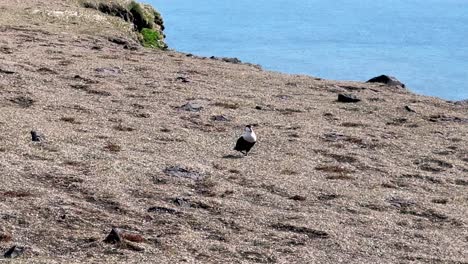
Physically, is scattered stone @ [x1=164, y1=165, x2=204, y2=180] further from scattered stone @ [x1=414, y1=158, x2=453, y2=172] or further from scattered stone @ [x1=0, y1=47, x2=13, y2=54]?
scattered stone @ [x1=0, y1=47, x2=13, y2=54]

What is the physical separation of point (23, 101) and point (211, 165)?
9875mm

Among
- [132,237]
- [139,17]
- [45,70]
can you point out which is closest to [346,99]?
[45,70]

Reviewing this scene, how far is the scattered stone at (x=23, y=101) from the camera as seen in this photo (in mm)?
36281

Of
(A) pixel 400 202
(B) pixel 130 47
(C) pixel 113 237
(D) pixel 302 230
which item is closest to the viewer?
(C) pixel 113 237

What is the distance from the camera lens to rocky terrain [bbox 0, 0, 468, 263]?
74.9 ft

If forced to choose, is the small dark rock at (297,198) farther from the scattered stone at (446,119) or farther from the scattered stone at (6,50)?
the scattered stone at (6,50)

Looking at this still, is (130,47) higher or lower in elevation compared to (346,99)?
higher

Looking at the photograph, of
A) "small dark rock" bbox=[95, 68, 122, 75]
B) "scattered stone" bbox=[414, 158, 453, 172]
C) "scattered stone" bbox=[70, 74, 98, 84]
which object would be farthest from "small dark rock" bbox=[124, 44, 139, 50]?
"scattered stone" bbox=[414, 158, 453, 172]

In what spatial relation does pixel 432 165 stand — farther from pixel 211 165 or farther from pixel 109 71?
pixel 109 71

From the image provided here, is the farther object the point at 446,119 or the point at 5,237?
the point at 446,119

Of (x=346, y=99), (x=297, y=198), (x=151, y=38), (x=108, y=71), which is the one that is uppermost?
(x=151, y=38)

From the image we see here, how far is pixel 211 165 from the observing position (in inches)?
1209

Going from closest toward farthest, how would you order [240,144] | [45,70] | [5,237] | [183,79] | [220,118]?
[5,237] → [240,144] → [220,118] → [45,70] → [183,79]

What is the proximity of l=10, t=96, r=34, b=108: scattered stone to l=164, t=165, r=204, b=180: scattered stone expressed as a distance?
9401 millimetres
